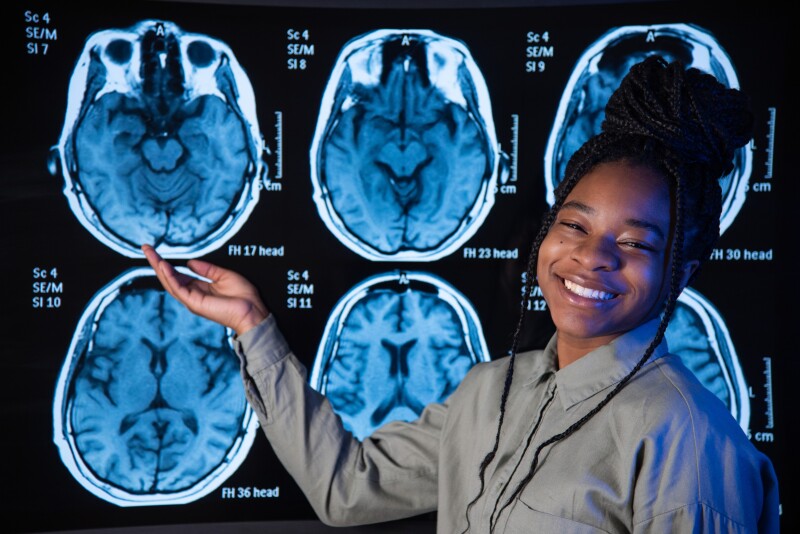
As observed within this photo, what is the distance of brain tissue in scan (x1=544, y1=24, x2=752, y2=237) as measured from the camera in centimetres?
147

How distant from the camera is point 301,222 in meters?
1.45

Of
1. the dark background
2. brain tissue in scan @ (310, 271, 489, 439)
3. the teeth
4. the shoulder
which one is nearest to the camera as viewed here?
the shoulder

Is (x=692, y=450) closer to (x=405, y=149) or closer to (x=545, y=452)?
(x=545, y=452)

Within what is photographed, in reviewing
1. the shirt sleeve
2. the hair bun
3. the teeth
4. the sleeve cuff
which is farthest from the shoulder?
the sleeve cuff

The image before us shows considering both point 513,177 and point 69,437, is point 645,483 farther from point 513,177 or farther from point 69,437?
point 69,437

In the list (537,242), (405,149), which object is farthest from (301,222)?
(537,242)

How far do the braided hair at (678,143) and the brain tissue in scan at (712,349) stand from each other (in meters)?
0.55

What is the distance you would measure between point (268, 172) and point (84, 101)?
347mm

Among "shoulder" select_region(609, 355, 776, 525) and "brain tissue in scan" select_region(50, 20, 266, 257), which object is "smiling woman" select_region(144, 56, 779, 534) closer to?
"shoulder" select_region(609, 355, 776, 525)

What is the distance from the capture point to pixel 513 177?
148 cm

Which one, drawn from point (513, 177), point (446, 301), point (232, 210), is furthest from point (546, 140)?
point (232, 210)

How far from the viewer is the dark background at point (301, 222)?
138 centimetres

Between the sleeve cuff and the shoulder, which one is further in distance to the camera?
the sleeve cuff

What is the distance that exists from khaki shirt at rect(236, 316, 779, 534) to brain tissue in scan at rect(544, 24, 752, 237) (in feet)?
1.64
